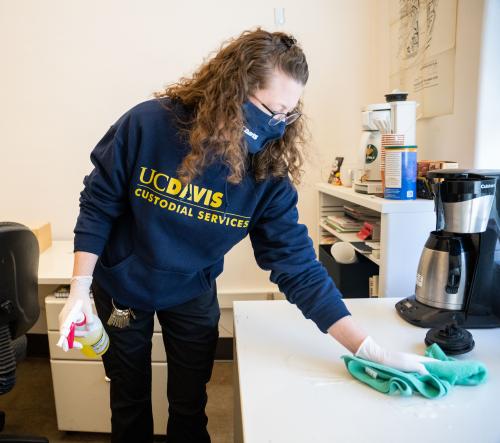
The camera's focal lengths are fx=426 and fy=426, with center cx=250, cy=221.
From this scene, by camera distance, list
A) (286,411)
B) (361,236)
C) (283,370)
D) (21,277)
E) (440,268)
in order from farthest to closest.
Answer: (361,236)
(21,277)
(440,268)
(283,370)
(286,411)

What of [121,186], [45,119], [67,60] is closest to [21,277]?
[121,186]

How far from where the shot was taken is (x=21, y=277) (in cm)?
130

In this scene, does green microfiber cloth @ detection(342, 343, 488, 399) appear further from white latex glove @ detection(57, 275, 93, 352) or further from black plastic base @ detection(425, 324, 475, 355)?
white latex glove @ detection(57, 275, 93, 352)

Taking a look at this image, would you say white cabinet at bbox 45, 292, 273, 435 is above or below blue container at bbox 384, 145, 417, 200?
below

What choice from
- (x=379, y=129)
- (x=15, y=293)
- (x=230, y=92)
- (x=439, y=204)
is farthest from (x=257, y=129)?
(x=15, y=293)

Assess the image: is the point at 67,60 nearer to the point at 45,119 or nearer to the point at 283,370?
the point at 45,119

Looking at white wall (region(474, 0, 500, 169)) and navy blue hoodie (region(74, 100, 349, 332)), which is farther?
white wall (region(474, 0, 500, 169))

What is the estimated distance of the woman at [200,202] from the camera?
900mm

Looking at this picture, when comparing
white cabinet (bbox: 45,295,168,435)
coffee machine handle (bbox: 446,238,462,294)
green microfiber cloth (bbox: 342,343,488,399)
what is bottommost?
white cabinet (bbox: 45,295,168,435)

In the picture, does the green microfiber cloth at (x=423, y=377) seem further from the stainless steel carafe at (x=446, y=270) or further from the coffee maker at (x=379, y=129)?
the coffee maker at (x=379, y=129)

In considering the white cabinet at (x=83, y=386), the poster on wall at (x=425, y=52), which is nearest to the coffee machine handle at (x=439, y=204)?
the poster on wall at (x=425, y=52)

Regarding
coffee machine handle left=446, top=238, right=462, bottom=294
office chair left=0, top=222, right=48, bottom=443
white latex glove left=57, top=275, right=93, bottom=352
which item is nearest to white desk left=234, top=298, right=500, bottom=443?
coffee machine handle left=446, top=238, right=462, bottom=294

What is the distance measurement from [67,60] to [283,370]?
1.83 m

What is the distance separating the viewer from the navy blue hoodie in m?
0.97
